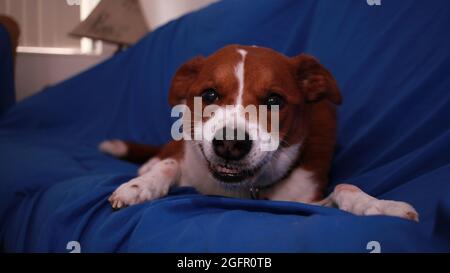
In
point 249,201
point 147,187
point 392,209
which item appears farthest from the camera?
point 147,187

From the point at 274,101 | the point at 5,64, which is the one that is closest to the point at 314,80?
the point at 274,101

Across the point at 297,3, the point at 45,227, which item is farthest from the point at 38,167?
the point at 297,3

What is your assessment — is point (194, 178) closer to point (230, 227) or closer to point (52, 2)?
point (230, 227)

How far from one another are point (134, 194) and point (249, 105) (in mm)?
408

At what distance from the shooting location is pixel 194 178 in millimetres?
1370

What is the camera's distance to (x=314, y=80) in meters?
1.40

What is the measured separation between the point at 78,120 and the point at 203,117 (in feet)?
5.42

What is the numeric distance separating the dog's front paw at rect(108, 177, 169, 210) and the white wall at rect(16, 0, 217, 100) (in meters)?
1.59

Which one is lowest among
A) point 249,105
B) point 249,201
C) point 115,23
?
point 249,201

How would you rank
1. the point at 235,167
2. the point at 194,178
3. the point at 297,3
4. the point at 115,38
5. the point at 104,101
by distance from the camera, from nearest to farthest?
the point at 235,167, the point at 194,178, the point at 297,3, the point at 104,101, the point at 115,38

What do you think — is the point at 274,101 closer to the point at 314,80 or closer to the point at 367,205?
the point at 314,80

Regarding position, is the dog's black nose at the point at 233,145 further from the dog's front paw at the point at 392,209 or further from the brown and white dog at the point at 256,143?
the dog's front paw at the point at 392,209

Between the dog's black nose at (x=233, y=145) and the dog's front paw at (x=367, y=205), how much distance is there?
0.29 m

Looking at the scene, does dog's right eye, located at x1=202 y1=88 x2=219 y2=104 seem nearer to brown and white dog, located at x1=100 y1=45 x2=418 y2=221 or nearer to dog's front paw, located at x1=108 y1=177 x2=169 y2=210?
brown and white dog, located at x1=100 y1=45 x2=418 y2=221
